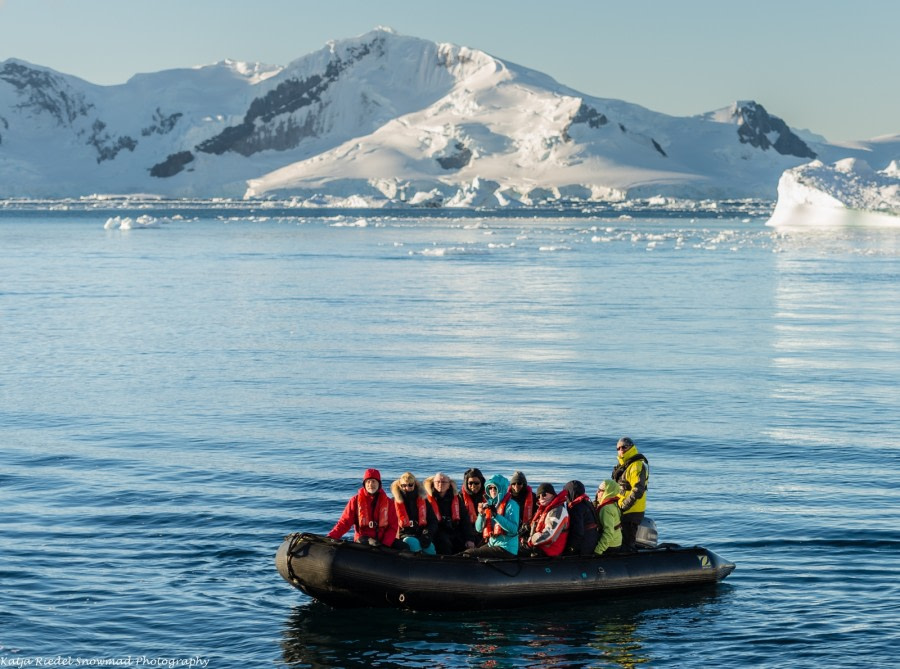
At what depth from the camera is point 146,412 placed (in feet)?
86.1

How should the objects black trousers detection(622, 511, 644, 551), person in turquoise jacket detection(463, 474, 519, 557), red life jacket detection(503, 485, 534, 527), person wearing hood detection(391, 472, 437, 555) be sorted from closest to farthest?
person in turquoise jacket detection(463, 474, 519, 557), person wearing hood detection(391, 472, 437, 555), red life jacket detection(503, 485, 534, 527), black trousers detection(622, 511, 644, 551)

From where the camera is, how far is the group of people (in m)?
14.5

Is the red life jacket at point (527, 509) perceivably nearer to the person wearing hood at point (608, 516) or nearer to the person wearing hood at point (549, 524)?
the person wearing hood at point (549, 524)

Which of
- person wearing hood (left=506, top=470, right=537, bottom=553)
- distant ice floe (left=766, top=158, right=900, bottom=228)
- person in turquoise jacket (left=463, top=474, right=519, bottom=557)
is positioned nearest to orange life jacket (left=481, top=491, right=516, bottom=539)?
person in turquoise jacket (left=463, top=474, right=519, bottom=557)

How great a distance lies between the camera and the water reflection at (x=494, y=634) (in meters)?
13.4

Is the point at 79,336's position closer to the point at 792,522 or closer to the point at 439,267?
the point at 792,522

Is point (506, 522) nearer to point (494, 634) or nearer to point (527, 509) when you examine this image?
point (527, 509)

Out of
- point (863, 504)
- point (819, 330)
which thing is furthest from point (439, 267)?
point (863, 504)

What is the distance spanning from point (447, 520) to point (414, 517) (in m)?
0.43

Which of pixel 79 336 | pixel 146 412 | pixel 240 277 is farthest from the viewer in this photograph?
pixel 240 277

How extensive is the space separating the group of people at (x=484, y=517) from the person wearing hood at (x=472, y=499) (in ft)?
0.04

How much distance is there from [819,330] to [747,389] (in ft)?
39.5

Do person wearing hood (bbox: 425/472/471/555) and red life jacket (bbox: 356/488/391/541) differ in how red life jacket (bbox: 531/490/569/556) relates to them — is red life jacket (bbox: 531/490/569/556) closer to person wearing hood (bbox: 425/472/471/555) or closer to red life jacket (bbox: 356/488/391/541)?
person wearing hood (bbox: 425/472/471/555)

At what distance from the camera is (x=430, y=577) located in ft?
46.8
